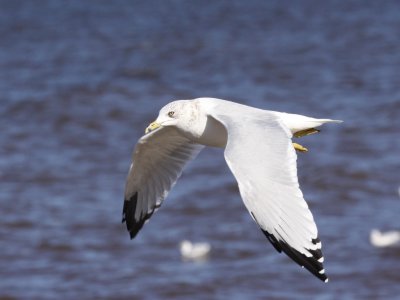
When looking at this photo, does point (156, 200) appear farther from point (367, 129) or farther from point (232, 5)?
point (232, 5)

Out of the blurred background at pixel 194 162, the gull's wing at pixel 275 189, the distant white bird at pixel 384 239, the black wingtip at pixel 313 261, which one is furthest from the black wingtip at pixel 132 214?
the distant white bird at pixel 384 239

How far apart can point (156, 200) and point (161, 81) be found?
8.20 m

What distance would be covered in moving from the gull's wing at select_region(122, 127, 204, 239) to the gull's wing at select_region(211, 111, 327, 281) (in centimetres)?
106

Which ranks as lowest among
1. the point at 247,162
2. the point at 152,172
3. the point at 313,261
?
the point at 313,261

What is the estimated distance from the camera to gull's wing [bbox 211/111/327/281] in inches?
149

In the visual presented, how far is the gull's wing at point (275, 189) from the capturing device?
3793 millimetres

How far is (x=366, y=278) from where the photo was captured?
7605 millimetres

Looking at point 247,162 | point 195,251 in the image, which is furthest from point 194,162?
point 247,162

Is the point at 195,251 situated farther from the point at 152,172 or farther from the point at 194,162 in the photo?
the point at 152,172

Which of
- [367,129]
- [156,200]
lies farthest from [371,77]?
[156,200]

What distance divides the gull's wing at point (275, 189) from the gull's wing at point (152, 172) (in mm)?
1057

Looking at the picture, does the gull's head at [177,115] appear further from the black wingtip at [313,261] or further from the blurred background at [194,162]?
the blurred background at [194,162]

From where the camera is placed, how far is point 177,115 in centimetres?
479

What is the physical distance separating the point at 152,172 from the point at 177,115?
2.32 feet
